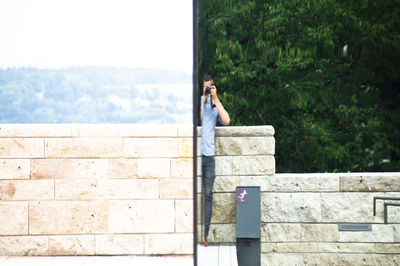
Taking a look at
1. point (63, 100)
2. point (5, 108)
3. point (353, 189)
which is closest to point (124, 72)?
point (63, 100)

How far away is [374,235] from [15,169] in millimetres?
3789

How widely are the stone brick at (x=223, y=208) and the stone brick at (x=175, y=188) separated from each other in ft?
4.75

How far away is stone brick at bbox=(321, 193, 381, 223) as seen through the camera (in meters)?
4.60

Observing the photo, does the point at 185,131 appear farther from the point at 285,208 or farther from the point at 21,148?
the point at 21,148

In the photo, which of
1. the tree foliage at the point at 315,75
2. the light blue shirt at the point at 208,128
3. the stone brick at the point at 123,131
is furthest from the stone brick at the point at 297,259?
the stone brick at the point at 123,131

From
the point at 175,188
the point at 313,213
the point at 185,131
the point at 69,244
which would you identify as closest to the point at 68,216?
the point at 69,244

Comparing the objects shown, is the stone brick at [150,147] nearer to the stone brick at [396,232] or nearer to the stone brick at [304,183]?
the stone brick at [304,183]

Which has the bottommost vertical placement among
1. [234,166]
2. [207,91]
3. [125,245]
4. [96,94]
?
[125,245]

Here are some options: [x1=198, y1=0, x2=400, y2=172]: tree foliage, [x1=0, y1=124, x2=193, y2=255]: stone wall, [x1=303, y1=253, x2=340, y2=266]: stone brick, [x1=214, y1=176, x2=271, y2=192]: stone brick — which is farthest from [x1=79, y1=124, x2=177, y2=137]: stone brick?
[x1=303, y1=253, x2=340, y2=266]: stone brick

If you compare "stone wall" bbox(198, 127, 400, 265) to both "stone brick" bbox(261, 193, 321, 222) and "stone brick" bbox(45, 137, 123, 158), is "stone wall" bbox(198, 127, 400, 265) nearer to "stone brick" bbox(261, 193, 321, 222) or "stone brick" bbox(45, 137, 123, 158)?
"stone brick" bbox(261, 193, 321, 222)

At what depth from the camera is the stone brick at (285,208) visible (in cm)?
469

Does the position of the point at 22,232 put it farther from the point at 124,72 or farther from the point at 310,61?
the point at 310,61

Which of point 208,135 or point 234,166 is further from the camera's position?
point 234,166

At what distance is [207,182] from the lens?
4.48 m
